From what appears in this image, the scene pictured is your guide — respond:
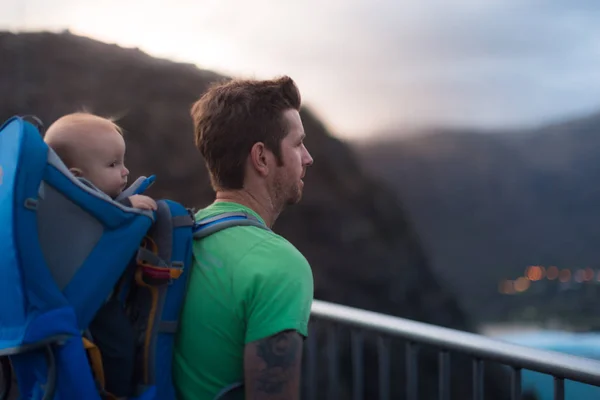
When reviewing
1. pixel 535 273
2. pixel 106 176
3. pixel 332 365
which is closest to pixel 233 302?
pixel 106 176

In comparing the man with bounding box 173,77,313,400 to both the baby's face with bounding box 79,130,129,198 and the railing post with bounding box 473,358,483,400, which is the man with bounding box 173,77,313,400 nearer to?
the baby's face with bounding box 79,130,129,198

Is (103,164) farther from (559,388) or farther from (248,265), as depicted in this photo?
(559,388)

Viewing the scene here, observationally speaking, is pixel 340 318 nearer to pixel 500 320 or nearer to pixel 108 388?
pixel 108 388

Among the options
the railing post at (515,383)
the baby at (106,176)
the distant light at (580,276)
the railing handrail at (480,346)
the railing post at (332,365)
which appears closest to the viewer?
the baby at (106,176)

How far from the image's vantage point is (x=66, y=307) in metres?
0.88

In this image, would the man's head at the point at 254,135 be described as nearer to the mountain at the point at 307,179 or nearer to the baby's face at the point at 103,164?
the baby's face at the point at 103,164

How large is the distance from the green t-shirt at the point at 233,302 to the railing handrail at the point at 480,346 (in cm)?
54

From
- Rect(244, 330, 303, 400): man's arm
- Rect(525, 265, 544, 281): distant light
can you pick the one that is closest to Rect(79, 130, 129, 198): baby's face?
Rect(244, 330, 303, 400): man's arm

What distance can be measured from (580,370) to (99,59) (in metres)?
12.2

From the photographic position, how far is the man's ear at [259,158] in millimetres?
1143

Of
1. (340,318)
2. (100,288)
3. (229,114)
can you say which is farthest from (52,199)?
(340,318)

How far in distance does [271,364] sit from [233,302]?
103 millimetres

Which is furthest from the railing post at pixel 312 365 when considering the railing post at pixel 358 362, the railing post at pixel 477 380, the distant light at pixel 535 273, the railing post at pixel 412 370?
the distant light at pixel 535 273

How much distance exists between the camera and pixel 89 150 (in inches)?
43.6
